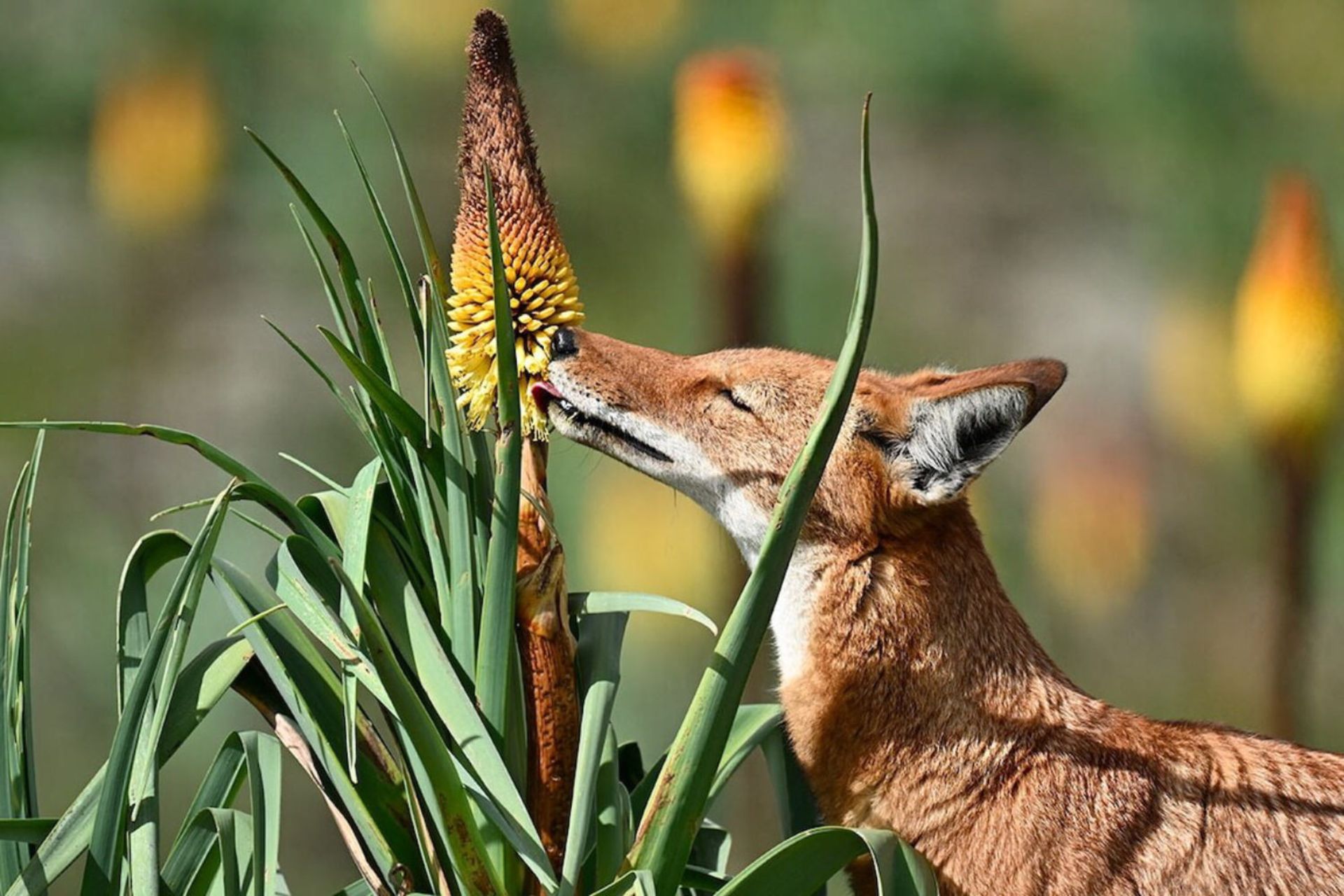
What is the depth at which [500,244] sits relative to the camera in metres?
2.05

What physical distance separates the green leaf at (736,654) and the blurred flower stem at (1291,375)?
2.55m

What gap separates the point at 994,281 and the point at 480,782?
2757 mm

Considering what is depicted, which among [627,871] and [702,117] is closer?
[627,871]

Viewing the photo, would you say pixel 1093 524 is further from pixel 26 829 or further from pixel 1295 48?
pixel 26 829

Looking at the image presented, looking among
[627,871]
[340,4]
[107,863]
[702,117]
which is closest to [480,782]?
[627,871]

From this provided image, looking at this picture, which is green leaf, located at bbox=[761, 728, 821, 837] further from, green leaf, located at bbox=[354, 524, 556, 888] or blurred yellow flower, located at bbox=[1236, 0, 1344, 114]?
blurred yellow flower, located at bbox=[1236, 0, 1344, 114]

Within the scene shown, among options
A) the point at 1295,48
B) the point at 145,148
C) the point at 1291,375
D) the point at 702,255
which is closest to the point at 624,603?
the point at 702,255

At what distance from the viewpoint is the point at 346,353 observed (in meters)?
1.99

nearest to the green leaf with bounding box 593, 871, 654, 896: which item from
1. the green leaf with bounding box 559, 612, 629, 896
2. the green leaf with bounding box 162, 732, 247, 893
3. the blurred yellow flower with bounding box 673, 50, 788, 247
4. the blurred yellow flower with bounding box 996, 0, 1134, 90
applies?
the green leaf with bounding box 559, 612, 629, 896

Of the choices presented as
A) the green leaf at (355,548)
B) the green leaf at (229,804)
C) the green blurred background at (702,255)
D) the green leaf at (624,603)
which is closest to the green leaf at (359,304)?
the green leaf at (355,548)

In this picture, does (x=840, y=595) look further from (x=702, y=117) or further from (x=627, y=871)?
(x=702, y=117)

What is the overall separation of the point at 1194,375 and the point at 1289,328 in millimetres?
260

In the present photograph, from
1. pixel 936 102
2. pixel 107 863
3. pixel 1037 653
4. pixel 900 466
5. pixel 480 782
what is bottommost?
pixel 107 863

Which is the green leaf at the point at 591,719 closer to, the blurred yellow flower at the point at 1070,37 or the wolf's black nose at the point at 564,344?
the wolf's black nose at the point at 564,344
